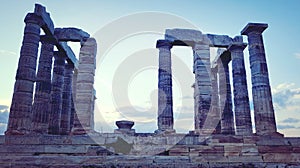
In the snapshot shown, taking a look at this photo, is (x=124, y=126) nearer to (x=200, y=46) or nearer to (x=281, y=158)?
(x=200, y=46)

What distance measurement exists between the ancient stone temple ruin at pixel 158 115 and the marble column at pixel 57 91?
3.1 inches

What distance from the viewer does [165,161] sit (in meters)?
9.07

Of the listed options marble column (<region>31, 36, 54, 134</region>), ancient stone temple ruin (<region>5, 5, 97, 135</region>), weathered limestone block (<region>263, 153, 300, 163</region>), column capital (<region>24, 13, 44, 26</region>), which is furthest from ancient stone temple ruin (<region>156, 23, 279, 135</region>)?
column capital (<region>24, 13, 44, 26</region>)

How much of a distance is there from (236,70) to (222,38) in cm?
290

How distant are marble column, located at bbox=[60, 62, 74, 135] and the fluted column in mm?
13958

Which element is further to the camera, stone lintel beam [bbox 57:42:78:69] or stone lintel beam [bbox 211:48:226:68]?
stone lintel beam [bbox 211:48:226:68]

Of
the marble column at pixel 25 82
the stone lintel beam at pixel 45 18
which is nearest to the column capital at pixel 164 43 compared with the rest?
the stone lintel beam at pixel 45 18

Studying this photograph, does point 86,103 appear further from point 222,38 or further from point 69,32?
point 222,38

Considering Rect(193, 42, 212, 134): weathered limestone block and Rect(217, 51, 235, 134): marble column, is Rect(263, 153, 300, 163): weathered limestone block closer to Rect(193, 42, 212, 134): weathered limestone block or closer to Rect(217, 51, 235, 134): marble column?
Rect(193, 42, 212, 134): weathered limestone block

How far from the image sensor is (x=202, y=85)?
758 inches

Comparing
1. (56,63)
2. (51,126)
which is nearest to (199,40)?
(56,63)

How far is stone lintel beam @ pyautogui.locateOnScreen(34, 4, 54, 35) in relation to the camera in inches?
629

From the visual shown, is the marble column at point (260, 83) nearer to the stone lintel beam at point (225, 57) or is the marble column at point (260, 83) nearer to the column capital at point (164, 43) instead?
the stone lintel beam at point (225, 57)

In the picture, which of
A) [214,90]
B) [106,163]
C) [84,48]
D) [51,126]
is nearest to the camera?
[106,163]
